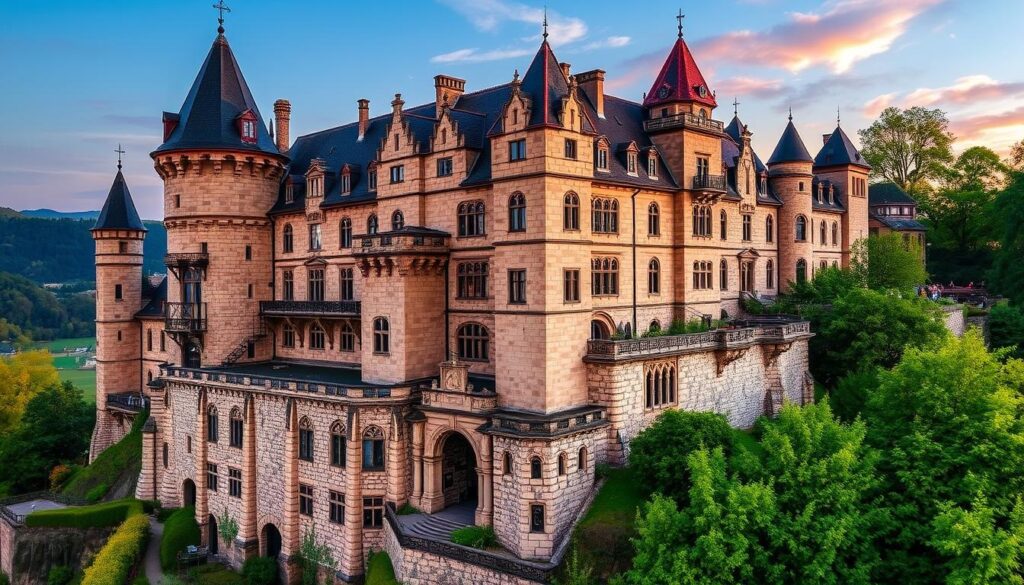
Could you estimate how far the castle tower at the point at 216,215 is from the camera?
4572 centimetres

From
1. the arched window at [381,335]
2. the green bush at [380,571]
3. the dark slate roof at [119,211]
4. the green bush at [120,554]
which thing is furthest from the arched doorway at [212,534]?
the dark slate roof at [119,211]

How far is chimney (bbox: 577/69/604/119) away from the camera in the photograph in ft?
130

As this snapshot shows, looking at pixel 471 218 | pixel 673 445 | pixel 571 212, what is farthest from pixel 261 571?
pixel 571 212

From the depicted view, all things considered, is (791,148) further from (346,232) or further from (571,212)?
(346,232)

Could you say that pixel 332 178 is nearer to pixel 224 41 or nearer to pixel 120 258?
pixel 224 41

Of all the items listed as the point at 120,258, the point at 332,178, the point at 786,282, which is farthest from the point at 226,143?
the point at 786,282

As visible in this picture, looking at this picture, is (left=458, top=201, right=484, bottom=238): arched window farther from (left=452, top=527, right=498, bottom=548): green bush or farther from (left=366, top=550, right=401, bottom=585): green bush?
(left=366, top=550, right=401, bottom=585): green bush

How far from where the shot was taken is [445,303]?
3831cm

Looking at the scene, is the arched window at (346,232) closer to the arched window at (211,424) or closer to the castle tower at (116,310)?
the arched window at (211,424)

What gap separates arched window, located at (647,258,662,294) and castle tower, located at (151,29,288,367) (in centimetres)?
2559

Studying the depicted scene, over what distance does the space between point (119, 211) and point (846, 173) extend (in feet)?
188

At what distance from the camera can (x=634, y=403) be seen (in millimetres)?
33406

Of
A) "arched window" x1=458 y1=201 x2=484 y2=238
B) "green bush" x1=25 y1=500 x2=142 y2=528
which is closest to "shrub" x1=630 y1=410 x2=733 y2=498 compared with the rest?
"arched window" x1=458 y1=201 x2=484 y2=238

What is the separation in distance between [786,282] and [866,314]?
10.0m
